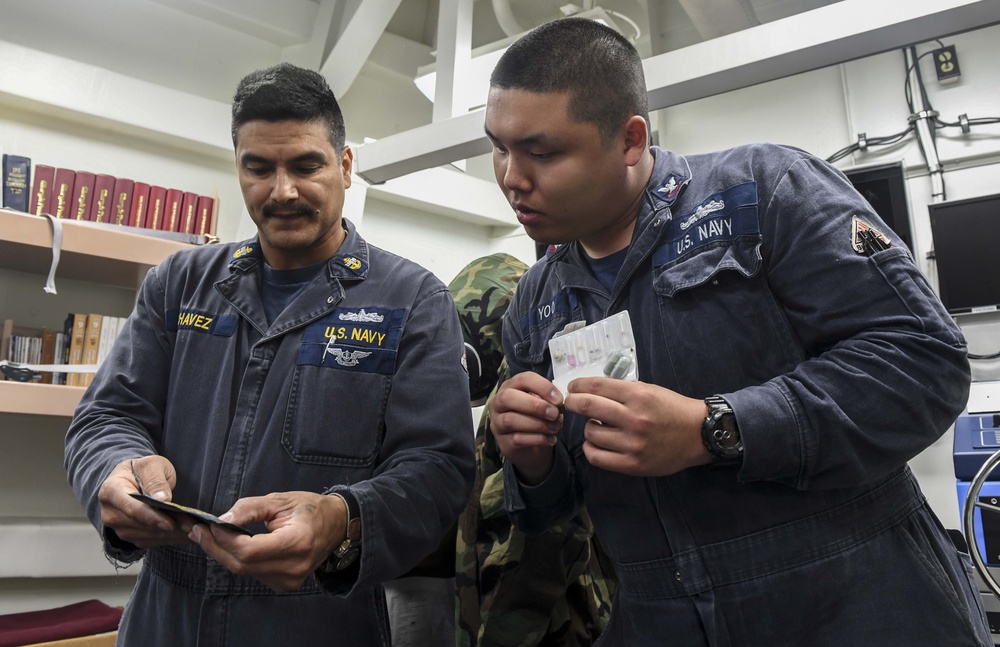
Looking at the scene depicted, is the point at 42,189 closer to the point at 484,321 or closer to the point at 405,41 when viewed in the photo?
the point at 484,321

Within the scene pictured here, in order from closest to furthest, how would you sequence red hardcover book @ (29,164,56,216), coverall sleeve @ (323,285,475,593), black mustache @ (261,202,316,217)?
coverall sleeve @ (323,285,475,593) → black mustache @ (261,202,316,217) → red hardcover book @ (29,164,56,216)

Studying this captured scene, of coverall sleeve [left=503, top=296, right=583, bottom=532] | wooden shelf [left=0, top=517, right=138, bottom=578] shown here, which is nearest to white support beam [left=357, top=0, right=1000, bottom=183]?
coverall sleeve [left=503, top=296, right=583, bottom=532]

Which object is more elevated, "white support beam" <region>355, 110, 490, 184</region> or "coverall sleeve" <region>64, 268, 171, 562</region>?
"white support beam" <region>355, 110, 490, 184</region>

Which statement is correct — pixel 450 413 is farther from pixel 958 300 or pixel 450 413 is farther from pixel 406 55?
pixel 406 55

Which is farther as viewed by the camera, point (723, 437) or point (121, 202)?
point (121, 202)

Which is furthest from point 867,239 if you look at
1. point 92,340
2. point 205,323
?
point 92,340

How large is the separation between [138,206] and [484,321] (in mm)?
2143

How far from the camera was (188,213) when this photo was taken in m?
3.61

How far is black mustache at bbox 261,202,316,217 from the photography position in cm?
151

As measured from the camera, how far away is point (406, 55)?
519 centimetres

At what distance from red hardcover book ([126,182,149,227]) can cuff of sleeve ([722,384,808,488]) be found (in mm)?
3242

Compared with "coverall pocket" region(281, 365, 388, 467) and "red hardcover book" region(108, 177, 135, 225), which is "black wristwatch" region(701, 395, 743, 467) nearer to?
"coverall pocket" region(281, 365, 388, 467)

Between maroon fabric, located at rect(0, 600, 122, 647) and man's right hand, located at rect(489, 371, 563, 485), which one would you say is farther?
maroon fabric, located at rect(0, 600, 122, 647)

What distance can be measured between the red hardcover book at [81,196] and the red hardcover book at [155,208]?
25 centimetres
